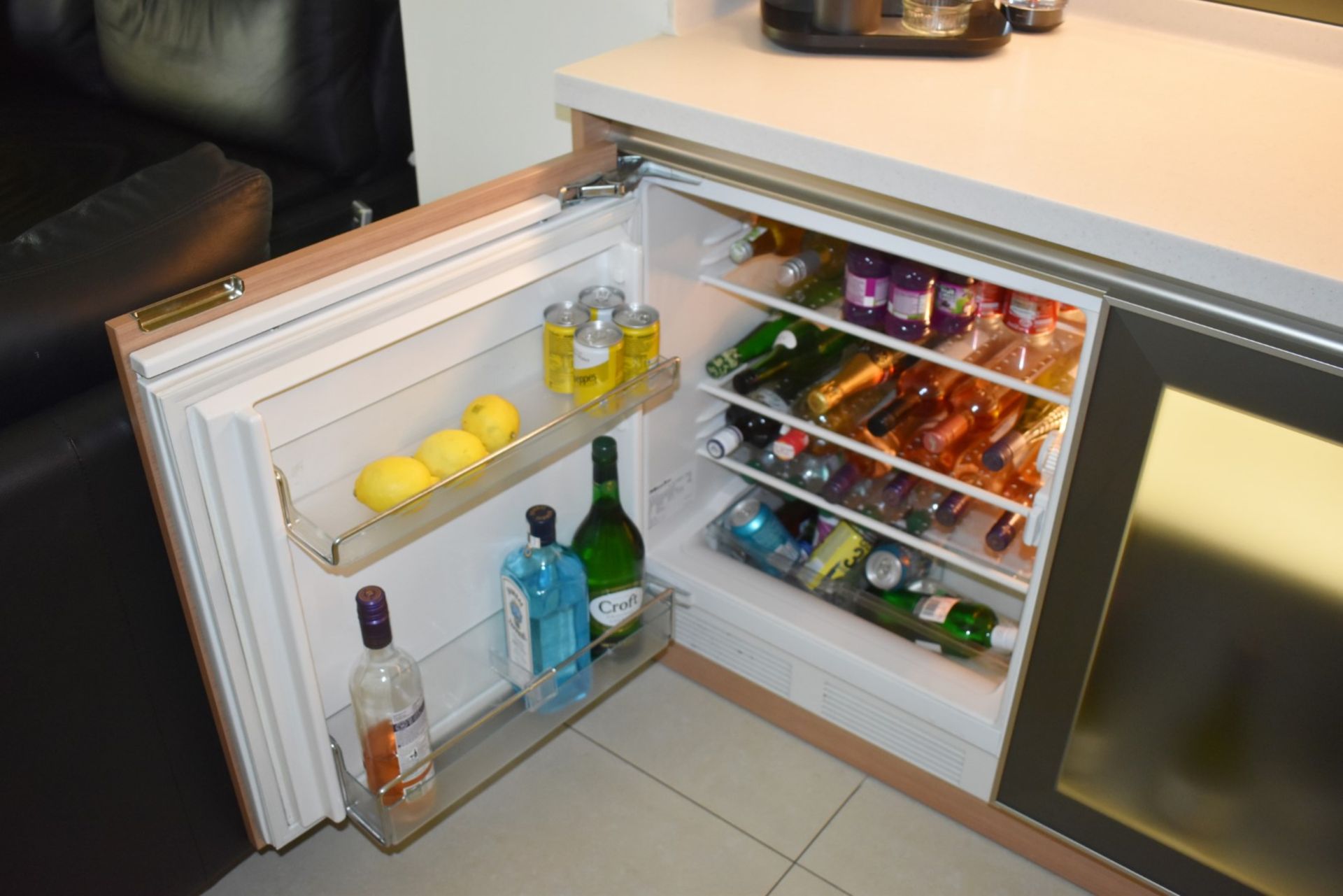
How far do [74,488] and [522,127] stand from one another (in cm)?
90

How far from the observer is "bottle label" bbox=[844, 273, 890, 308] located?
149 centimetres

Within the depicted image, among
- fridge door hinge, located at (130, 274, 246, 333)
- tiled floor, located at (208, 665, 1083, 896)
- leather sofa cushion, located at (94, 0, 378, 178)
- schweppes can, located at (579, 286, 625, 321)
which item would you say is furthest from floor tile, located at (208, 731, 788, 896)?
leather sofa cushion, located at (94, 0, 378, 178)

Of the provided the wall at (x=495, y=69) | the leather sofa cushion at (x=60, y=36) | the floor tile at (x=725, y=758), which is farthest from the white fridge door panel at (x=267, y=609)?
the leather sofa cushion at (x=60, y=36)

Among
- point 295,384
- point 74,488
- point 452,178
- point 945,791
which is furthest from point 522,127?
point 945,791

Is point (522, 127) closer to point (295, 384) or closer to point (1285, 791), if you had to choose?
point (295, 384)

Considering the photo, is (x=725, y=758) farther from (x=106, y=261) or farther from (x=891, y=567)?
(x=106, y=261)

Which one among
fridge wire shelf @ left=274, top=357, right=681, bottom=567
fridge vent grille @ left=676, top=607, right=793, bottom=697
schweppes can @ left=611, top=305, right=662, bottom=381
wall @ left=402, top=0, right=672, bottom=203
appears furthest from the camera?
fridge vent grille @ left=676, top=607, right=793, bottom=697

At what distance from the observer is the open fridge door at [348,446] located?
1087 millimetres

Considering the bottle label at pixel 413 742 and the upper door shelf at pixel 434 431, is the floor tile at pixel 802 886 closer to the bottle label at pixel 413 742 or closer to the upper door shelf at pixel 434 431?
the bottle label at pixel 413 742

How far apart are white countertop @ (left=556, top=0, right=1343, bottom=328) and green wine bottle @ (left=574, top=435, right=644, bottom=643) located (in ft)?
1.75

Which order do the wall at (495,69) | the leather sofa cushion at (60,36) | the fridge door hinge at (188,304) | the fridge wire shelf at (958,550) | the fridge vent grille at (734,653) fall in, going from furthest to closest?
the leather sofa cushion at (60,36), the fridge vent grille at (734,653), the wall at (495,69), the fridge wire shelf at (958,550), the fridge door hinge at (188,304)

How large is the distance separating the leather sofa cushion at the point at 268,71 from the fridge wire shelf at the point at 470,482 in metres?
1.12

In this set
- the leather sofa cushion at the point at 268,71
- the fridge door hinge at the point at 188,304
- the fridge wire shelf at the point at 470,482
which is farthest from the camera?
the leather sofa cushion at the point at 268,71

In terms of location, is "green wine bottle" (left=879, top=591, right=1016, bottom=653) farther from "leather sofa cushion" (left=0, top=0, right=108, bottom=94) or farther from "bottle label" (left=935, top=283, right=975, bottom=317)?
"leather sofa cushion" (left=0, top=0, right=108, bottom=94)
